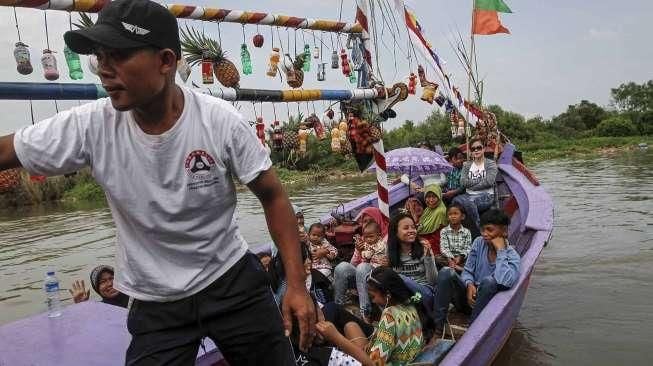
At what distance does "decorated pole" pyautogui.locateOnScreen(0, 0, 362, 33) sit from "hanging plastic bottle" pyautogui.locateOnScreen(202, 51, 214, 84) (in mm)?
310

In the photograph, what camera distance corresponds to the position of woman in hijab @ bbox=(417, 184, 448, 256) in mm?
5293

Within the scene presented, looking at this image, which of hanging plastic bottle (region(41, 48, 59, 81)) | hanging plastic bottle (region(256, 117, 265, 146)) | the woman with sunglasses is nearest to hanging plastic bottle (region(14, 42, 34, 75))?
hanging plastic bottle (region(41, 48, 59, 81))

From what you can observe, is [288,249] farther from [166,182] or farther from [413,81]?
[413,81]

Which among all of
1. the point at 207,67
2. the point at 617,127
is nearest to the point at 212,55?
the point at 207,67

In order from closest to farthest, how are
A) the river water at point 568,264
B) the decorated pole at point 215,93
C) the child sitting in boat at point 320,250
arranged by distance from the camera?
the decorated pole at point 215,93
the river water at point 568,264
the child sitting in boat at point 320,250

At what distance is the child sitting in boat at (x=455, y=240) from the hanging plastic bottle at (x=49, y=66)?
332 centimetres

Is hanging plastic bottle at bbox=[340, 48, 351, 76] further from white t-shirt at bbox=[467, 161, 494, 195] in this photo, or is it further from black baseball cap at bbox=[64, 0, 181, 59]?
black baseball cap at bbox=[64, 0, 181, 59]

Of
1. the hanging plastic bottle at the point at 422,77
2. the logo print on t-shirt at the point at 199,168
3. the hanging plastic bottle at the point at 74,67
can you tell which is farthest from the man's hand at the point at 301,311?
the hanging plastic bottle at the point at 422,77

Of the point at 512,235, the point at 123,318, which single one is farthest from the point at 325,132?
the point at 123,318

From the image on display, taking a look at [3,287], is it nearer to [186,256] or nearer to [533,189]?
[533,189]

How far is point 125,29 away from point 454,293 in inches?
130

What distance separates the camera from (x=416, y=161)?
646 cm

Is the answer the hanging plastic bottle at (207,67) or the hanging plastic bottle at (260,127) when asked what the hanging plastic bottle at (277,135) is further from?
the hanging plastic bottle at (207,67)

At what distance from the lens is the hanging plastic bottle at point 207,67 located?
3.92 m
